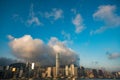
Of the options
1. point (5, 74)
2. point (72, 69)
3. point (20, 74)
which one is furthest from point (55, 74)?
point (5, 74)

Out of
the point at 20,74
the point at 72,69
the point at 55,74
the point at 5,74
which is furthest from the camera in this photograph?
the point at 72,69

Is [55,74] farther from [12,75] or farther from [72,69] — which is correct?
[12,75]

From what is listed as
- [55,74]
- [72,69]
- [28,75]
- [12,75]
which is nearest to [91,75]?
[72,69]

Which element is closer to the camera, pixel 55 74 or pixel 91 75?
pixel 55 74

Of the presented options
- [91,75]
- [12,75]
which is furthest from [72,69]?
[12,75]

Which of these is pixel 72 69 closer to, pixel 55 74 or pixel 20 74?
pixel 55 74

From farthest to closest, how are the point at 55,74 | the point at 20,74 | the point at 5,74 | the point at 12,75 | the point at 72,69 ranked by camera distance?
the point at 72,69 → the point at 55,74 → the point at 20,74 → the point at 12,75 → the point at 5,74

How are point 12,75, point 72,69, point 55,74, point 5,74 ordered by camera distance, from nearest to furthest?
1. point 5,74
2. point 12,75
3. point 55,74
4. point 72,69

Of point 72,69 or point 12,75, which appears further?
point 72,69
